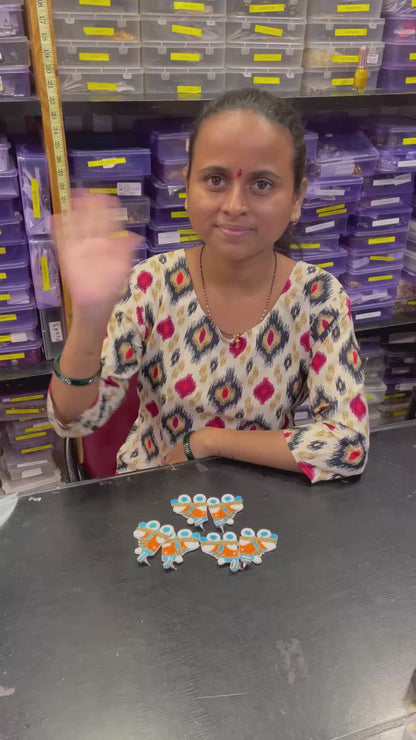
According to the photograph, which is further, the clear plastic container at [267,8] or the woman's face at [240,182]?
the clear plastic container at [267,8]

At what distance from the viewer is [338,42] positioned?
5.81ft

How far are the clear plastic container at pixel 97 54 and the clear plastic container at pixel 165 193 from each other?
1.05 ft

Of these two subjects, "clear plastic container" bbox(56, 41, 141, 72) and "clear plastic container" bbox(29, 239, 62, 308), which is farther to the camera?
"clear plastic container" bbox(29, 239, 62, 308)

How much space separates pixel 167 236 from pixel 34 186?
43 centimetres

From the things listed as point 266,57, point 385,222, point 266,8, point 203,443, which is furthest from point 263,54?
point 203,443

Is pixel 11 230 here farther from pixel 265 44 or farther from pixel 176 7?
pixel 265 44

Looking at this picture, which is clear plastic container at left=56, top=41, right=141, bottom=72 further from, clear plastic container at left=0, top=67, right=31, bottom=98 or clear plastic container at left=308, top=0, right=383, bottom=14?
clear plastic container at left=308, top=0, right=383, bottom=14

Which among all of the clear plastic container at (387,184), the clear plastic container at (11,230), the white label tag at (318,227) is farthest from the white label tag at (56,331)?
the clear plastic container at (387,184)

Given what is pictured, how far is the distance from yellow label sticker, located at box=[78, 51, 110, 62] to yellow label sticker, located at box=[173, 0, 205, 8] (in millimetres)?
229

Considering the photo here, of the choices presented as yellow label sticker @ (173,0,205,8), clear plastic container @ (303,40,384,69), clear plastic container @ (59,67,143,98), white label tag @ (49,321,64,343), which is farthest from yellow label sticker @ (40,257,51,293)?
clear plastic container @ (303,40,384,69)

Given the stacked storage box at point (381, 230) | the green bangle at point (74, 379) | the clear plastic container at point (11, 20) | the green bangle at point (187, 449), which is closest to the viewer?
the green bangle at point (74, 379)

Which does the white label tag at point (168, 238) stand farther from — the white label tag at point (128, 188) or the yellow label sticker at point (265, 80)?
the yellow label sticker at point (265, 80)

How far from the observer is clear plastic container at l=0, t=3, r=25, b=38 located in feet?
4.83

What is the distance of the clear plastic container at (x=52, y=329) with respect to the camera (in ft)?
6.03
